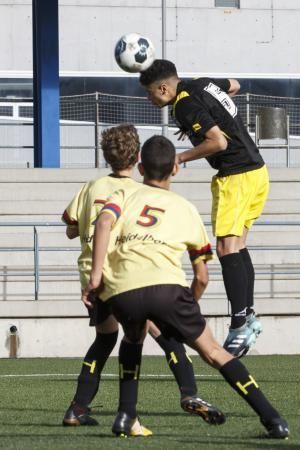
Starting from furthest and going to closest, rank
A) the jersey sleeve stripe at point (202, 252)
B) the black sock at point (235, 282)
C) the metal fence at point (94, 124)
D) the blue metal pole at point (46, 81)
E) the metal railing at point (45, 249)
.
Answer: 1. the metal fence at point (94, 124)
2. the blue metal pole at point (46, 81)
3. the metal railing at point (45, 249)
4. the black sock at point (235, 282)
5. the jersey sleeve stripe at point (202, 252)

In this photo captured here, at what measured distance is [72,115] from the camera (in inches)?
824

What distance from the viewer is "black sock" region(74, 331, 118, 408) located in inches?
263

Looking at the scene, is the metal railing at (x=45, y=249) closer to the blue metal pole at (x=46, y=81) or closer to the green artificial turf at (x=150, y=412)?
the blue metal pole at (x=46, y=81)

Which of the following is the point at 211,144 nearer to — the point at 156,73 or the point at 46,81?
the point at 156,73

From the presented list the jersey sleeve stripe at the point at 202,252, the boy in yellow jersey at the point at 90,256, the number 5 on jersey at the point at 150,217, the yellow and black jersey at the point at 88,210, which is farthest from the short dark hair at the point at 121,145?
the jersey sleeve stripe at the point at 202,252

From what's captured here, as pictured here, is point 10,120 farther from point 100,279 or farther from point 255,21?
point 100,279

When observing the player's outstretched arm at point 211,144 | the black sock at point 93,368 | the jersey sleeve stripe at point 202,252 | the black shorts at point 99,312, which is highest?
the player's outstretched arm at point 211,144

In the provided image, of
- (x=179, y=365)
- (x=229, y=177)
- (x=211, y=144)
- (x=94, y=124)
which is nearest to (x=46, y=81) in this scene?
(x=94, y=124)

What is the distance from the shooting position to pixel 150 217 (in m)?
5.89

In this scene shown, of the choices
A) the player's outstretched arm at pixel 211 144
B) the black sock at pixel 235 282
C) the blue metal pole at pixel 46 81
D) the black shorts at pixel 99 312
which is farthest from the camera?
the blue metal pole at pixel 46 81

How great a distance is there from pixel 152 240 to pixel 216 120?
2213mm

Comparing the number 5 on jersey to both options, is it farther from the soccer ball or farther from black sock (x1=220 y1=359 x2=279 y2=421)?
the soccer ball

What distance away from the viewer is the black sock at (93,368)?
Result: 21.9 ft

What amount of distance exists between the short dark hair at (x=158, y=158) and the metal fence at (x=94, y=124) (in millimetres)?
13197
